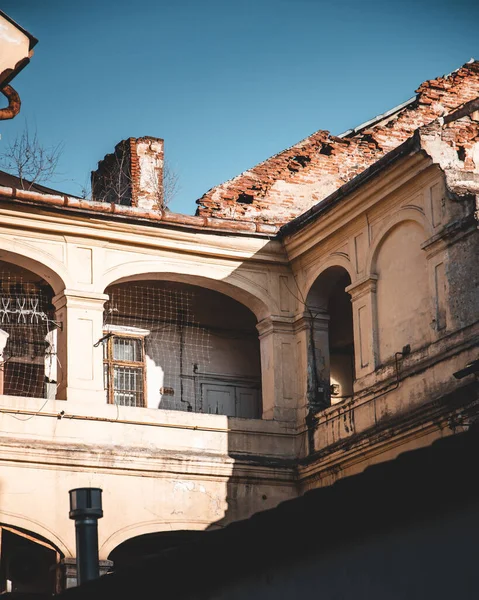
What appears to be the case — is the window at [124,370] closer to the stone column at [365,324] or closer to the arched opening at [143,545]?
the arched opening at [143,545]

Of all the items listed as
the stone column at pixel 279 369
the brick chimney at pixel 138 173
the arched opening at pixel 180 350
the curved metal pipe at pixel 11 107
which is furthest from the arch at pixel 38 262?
the curved metal pipe at pixel 11 107

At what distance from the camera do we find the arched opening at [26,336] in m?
19.6

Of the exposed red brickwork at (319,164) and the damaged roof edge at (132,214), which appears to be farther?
the exposed red brickwork at (319,164)

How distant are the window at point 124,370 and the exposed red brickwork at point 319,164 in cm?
406

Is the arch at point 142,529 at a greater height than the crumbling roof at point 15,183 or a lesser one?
lesser

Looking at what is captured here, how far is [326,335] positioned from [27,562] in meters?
5.30

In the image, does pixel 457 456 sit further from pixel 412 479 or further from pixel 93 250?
pixel 93 250

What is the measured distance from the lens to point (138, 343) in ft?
67.2

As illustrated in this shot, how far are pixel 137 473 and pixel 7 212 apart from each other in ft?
12.9

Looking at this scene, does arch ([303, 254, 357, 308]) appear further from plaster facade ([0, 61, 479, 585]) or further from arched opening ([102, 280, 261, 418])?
arched opening ([102, 280, 261, 418])

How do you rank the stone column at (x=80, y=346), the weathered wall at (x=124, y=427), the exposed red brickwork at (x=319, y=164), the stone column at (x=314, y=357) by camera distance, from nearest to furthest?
the weathered wall at (x=124, y=427) → the stone column at (x=80, y=346) → the stone column at (x=314, y=357) → the exposed red brickwork at (x=319, y=164)

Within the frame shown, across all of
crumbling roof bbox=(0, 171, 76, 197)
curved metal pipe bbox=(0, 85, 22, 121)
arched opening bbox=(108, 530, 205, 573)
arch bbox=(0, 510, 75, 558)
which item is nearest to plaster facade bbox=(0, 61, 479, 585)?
arch bbox=(0, 510, 75, 558)

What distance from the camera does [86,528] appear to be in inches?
461

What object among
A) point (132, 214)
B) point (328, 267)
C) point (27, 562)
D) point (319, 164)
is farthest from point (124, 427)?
point (319, 164)
